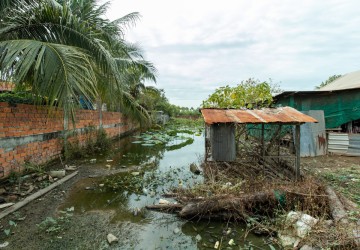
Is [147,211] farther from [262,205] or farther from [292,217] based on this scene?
[292,217]

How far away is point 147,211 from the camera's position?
4426mm

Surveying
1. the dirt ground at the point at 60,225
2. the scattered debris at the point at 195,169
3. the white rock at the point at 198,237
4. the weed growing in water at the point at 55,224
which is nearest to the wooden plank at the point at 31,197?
the dirt ground at the point at 60,225

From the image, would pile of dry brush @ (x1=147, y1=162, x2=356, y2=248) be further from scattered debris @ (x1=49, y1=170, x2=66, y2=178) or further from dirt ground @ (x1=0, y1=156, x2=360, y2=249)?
scattered debris @ (x1=49, y1=170, x2=66, y2=178)

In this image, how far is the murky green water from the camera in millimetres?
3447

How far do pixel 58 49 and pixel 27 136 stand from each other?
318 cm

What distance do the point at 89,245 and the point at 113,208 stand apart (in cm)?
132

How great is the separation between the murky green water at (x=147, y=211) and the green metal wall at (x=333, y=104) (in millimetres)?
5830

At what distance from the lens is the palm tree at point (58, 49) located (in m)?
3.82

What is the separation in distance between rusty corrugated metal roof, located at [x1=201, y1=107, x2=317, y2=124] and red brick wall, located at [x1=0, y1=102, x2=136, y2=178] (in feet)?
12.5

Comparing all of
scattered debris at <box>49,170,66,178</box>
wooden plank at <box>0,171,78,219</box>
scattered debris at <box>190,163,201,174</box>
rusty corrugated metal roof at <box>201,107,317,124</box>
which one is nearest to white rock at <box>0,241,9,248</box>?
wooden plank at <box>0,171,78,219</box>

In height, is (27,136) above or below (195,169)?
above

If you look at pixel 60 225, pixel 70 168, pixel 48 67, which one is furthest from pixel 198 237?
pixel 70 168

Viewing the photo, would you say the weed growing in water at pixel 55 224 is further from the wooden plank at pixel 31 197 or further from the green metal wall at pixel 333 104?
the green metal wall at pixel 333 104

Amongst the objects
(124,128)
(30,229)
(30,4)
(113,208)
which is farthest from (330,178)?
(124,128)
